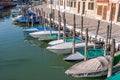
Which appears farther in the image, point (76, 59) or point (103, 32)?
point (103, 32)

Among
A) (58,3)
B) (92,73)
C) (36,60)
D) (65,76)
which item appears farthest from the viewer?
(58,3)

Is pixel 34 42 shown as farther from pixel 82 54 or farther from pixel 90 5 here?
pixel 90 5

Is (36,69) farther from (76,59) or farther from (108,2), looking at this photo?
(108,2)

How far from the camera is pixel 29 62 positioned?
79.4ft

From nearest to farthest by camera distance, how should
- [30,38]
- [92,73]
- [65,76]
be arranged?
1. [92,73]
2. [65,76]
3. [30,38]

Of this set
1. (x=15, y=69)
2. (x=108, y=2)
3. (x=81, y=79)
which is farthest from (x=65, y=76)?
(x=108, y=2)

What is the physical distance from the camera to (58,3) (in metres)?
61.0

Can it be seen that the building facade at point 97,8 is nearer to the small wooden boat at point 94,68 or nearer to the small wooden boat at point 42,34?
the small wooden boat at point 42,34

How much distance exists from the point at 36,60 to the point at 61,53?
9.02ft

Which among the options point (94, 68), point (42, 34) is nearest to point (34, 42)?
point (42, 34)

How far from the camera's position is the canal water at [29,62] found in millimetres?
20859

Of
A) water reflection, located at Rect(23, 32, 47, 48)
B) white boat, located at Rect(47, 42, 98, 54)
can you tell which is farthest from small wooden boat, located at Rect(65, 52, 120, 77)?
water reflection, located at Rect(23, 32, 47, 48)

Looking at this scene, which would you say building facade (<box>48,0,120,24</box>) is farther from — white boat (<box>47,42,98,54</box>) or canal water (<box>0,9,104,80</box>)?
canal water (<box>0,9,104,80</box>)

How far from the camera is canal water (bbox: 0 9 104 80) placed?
20859 millimetres
